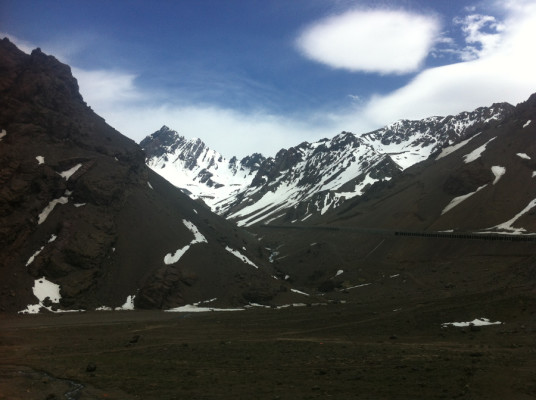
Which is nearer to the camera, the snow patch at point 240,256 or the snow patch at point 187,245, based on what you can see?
the snow patch at point 187,245

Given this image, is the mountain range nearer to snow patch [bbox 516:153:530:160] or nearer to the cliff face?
the cliff face

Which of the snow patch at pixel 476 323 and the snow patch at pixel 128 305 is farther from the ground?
the snow patch at pixel 128 305

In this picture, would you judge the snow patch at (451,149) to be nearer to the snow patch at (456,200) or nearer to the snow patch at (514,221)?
the snow patch at (456,200)

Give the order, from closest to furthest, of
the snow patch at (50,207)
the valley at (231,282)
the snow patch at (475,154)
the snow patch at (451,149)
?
the valley at (231,282), the snow patch at (50,207), the snow patch at (475,154), the snow patch at (451,149)

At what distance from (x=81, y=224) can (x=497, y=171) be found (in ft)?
271

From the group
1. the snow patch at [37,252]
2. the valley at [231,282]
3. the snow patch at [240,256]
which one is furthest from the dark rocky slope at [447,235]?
the snow patch at [37,252]

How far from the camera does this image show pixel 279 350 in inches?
1226

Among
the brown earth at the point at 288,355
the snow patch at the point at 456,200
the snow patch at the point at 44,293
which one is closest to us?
the brown earth at the point at 288,355

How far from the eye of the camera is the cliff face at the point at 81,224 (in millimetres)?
57969

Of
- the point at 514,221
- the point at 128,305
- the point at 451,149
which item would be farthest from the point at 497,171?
the point at 128,305

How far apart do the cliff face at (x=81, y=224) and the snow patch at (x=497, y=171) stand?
52532 mm

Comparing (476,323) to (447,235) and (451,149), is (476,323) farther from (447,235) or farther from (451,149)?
(451,149)

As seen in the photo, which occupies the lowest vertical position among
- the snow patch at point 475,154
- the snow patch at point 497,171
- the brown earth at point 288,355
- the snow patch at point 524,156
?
the brown earth at point 288,355

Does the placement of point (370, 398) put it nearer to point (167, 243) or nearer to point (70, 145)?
point (167, 243)
